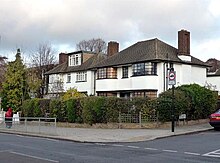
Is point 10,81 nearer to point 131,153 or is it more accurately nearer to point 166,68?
point 166,68

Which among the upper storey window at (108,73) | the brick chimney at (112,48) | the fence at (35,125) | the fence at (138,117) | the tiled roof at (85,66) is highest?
the brick chimney at (112,48)

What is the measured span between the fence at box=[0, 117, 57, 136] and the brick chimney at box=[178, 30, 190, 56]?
65.8 ft

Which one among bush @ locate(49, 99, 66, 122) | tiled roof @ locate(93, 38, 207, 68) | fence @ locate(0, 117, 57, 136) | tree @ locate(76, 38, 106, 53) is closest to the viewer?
fence @ locate(0, 117, 57, 136)

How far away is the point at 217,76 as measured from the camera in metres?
50.2

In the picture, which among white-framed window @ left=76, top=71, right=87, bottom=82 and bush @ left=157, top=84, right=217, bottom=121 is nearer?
bush @ left=157, top=84, right=217, bottom=121

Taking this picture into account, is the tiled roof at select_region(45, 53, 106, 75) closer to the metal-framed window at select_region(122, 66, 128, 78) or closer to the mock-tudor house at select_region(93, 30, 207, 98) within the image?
the mock-tudor house at select_region(93, 30, 207, 98)

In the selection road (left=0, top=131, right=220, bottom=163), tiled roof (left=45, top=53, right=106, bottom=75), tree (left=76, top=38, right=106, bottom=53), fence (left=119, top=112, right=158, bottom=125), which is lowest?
road (left=0, top=131, right=220, bottom=163)

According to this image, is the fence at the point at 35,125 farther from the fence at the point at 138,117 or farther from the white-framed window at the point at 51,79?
the white-framed window at the point at 51,79

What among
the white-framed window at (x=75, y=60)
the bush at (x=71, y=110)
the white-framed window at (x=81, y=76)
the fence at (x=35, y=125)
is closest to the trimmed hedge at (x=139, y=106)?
the bush at (x=71, y=110)

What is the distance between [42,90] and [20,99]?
18.8 metres

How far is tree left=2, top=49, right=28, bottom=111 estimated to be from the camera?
39.6 meters

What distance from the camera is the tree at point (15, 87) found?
39.6 m

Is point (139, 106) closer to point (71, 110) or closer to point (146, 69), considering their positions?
point (71, 110)

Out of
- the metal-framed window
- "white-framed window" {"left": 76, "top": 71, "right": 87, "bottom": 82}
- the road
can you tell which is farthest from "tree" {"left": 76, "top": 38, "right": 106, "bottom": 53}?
the road
